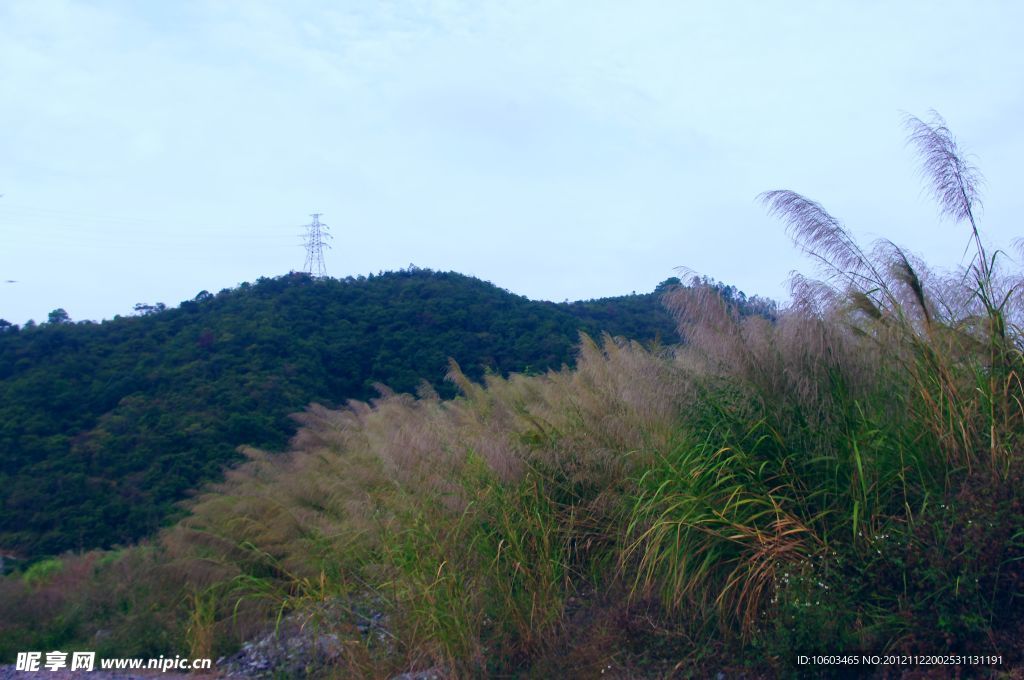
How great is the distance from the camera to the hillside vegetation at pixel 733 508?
4.90 meters

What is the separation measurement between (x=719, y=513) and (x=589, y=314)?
2150cm

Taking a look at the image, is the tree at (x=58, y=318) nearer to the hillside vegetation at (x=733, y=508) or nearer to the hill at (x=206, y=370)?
the hill at (x=206, y=370)

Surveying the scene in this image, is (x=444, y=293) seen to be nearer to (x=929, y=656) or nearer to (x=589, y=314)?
(x=589, y=314)

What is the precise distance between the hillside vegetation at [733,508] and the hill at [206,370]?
28.6 ft

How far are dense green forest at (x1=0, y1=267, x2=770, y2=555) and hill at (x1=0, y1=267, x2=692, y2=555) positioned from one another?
0.04 metres

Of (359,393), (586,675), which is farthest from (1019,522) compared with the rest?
(359,393)

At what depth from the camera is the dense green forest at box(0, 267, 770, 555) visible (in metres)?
17.4

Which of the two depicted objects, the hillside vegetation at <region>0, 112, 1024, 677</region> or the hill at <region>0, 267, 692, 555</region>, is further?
the hill at <region>0, 267, 692, 555</region>

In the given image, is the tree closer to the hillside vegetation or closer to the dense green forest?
the dense green forest

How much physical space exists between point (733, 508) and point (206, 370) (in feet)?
64.5

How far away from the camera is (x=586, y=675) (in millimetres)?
5551

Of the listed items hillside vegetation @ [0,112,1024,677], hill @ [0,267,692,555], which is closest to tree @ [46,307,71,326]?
hill @ [0,267,692,555]

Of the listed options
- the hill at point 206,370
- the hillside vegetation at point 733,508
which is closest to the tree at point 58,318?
the hill at point 206,370

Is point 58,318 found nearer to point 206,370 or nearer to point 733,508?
point 206,370
